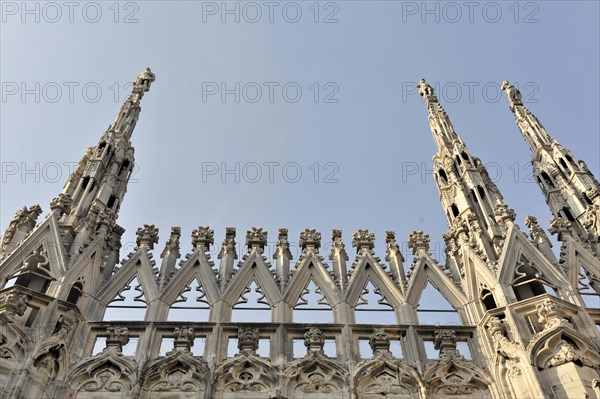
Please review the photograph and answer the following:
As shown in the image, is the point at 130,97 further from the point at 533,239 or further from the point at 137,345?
the point at 533,239

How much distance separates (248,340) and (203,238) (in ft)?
14.0

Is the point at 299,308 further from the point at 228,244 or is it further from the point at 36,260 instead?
the point at 36,260

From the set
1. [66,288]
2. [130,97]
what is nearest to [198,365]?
[66,288]

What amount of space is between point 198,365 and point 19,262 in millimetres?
5217

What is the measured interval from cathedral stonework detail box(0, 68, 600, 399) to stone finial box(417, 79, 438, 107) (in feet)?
21.9

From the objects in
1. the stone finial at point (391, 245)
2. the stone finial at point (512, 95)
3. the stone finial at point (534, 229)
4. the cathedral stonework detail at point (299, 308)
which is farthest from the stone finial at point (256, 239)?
the stone finial at point (512, 95)

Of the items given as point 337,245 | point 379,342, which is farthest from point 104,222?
point 379,342

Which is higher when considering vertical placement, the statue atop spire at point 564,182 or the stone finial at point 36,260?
the statue atop spire at point 564,182

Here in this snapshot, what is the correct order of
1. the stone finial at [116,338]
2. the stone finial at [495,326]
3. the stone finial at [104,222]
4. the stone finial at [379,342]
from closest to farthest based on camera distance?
the stone finial at [495,326] → the stone finial at [116,338] → the stone finial at [379,342] → the stone finial at [104,222]

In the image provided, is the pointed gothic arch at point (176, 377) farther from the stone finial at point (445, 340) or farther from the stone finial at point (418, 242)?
the stone finial at point (418, 242)

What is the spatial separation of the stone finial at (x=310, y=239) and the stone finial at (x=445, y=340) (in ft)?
14.3

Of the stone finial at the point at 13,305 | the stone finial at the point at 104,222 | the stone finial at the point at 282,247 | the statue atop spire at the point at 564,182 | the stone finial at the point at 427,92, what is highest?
the stone finial at the point at 427,92

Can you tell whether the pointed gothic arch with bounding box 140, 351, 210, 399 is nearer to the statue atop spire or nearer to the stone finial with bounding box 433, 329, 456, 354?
the stone finial with bounding box 433, 329, 456, 354

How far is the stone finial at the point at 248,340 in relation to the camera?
14907 mm
